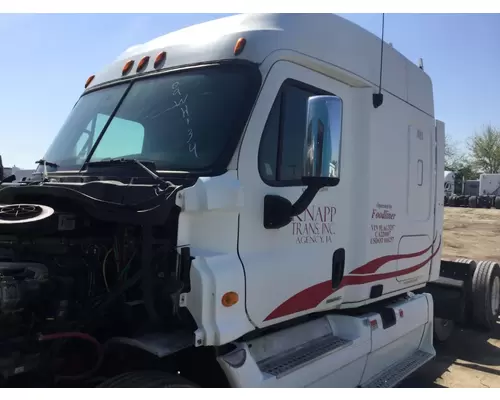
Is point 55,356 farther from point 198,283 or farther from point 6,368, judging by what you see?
point 198,283

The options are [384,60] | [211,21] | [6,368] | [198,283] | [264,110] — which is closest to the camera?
[6,368]

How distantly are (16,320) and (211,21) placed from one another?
8.30ft

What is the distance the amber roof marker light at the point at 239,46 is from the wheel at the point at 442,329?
4875mm

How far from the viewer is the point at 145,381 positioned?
9.05ft

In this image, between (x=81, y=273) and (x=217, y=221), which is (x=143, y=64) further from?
(x=81, y=273)

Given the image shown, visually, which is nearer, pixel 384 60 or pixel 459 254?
pixel 384 60

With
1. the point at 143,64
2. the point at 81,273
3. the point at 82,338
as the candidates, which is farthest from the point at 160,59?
the point at 82,338

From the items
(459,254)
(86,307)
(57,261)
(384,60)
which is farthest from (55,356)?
(459,254)

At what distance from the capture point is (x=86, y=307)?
9.71 feet

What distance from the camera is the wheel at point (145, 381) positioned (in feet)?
8.98

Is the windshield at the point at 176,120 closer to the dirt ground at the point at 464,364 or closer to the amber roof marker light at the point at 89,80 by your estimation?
the amber roof marker light at the point at 89,80

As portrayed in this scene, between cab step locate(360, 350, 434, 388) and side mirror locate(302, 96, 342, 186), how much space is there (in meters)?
2.15

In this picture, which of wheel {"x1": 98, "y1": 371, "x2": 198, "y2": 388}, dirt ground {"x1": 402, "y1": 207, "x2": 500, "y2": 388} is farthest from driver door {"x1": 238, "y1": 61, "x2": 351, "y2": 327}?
dirt ground {"x1": 402, "y1": 207, "x2": 500, "y2": 388}

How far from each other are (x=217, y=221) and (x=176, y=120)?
0.77m
